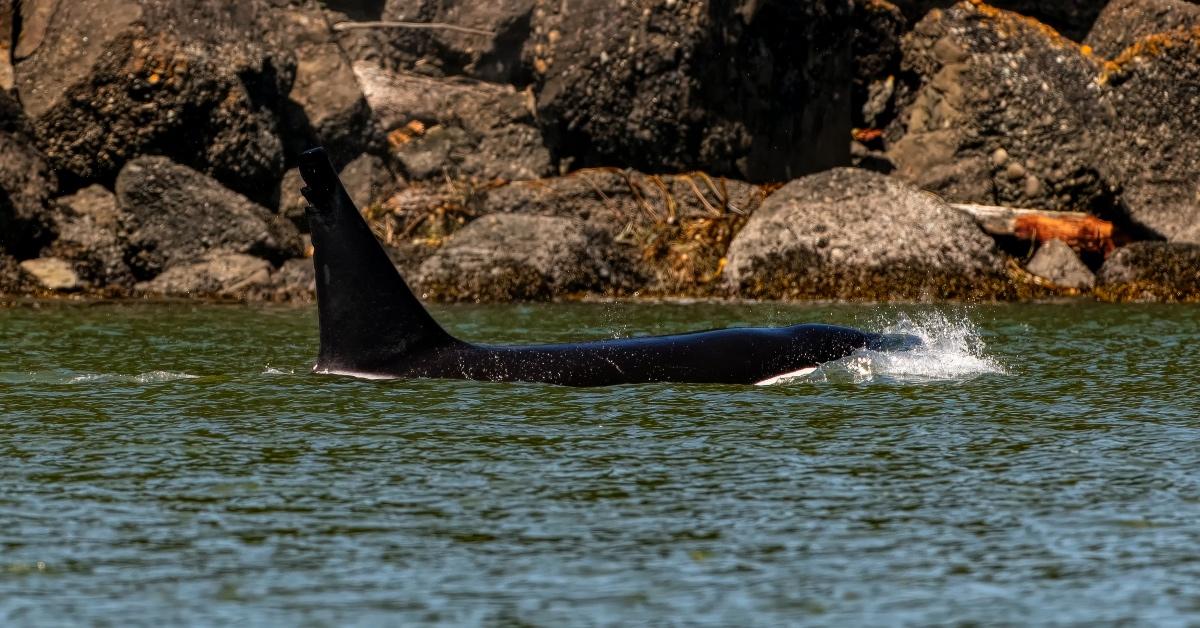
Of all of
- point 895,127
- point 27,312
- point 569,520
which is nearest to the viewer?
point 569,520

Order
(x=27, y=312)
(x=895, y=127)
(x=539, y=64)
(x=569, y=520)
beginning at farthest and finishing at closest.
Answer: (x=895, y=127) < (x=539, y=64) < (x=27, y=312) < (x=569, y=520)

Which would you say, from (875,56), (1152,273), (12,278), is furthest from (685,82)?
(12,278)

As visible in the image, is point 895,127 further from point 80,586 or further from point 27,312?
point 80,586

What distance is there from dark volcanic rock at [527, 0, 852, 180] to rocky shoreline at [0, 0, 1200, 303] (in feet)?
0.11

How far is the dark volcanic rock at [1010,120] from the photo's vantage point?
67.1 ft

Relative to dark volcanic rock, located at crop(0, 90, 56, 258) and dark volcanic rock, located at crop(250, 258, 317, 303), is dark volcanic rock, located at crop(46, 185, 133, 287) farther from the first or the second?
dark volcanic rock, located at crop(250, 258, 317, 303)

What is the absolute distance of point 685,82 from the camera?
67.3 ft

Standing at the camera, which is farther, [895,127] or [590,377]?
[895,127]

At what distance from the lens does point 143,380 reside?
1057 centimetres

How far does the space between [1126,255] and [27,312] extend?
1116 cm

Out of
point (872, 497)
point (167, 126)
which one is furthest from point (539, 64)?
point (872, 497)

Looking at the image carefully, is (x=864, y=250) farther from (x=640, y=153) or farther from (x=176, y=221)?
(x=176, y=221)

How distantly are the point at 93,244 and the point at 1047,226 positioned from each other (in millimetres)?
10535

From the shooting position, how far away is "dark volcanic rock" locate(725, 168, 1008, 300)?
17.8 metres
